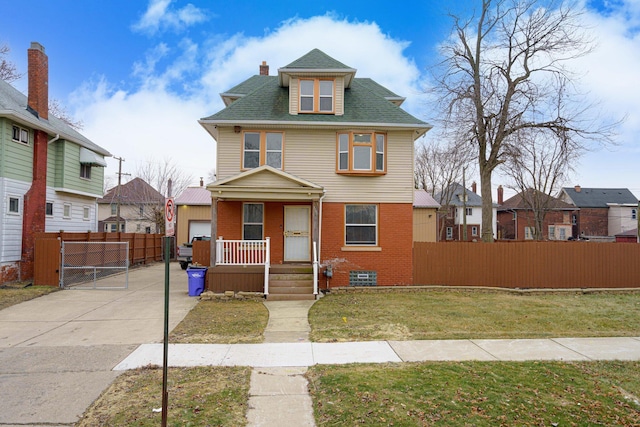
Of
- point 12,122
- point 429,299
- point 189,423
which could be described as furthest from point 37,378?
point 12,122

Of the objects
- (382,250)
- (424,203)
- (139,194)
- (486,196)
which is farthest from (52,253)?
(139,194)

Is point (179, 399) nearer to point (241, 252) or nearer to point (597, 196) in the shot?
point (241, 252)

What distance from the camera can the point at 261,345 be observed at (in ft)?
25.2

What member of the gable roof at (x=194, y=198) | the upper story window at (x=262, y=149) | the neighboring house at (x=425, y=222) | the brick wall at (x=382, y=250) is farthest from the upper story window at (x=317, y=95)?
Result: the neighboring house at (x=425, y=222)

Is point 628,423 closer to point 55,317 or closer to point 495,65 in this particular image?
point 55,317

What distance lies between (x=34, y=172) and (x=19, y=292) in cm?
551

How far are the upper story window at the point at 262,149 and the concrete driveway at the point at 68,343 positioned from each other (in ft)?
16.6

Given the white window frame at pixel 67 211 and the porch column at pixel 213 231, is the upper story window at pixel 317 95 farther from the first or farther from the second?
the white window frame at pixel 67 211

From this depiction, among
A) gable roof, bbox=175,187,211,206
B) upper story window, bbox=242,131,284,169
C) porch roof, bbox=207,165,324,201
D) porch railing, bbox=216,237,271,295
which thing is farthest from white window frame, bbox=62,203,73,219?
upper story window, bbox=242,131,284,169

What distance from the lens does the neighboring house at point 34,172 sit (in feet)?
48.6

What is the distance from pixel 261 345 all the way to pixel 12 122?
1372 centimetres

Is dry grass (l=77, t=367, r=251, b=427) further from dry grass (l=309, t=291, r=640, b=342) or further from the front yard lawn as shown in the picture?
dry grass (l=309, t=291, r=640, b=342)

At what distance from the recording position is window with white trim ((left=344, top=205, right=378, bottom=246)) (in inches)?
591

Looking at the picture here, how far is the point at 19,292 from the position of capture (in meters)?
13.3
